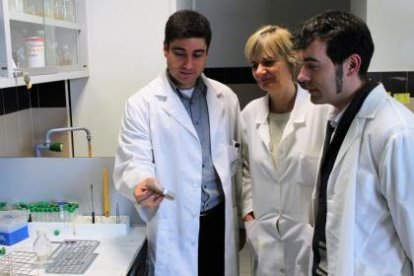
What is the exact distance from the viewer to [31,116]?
229 centimetres

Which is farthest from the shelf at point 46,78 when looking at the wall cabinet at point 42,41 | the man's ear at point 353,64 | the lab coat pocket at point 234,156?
the man's ear at point 353,64

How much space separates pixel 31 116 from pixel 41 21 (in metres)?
0.64

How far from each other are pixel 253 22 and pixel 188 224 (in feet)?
7.94

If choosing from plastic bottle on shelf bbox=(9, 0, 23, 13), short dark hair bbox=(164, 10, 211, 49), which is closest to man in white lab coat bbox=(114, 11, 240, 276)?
short dark hair bbox=(164, 10, 211, 49)

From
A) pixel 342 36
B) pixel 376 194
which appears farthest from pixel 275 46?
pixel 376 194

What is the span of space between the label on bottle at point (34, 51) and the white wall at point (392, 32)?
1704 millimetres

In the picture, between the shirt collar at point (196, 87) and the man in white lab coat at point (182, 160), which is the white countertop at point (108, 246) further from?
the shirt collar at point (196, 87)

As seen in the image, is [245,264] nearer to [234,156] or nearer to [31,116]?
[234,156]

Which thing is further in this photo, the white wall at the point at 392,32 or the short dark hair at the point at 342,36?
the white wall at the point at 392,32

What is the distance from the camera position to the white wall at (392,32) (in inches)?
92.5

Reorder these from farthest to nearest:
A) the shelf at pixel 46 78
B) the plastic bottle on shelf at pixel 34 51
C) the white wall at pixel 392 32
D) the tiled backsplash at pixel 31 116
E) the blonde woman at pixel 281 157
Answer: the white wall at pixel 392 32 < the tiled backsplash at pixel 31 116 < the plastic bottle on shelf at pixel 34 51 < the blonde woman at pixel 281 157 < the shelf at pixel 46 78

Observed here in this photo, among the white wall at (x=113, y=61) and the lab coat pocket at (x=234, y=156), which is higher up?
the white wall at (x=113, y=61)

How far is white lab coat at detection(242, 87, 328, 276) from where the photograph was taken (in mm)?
1559

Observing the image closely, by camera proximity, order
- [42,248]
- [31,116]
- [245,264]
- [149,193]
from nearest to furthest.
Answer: [149,193] → [42,248] → [31,116] → [245,264]
